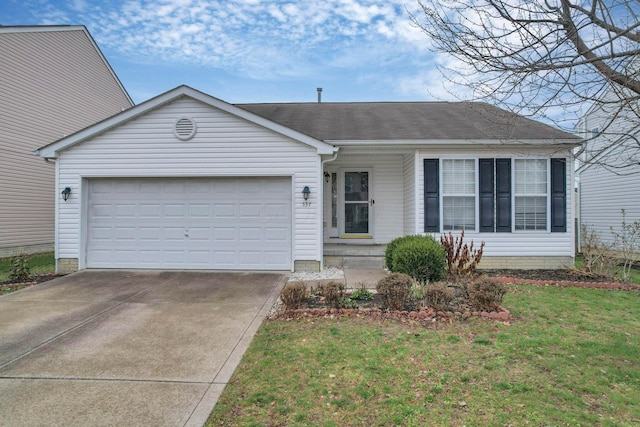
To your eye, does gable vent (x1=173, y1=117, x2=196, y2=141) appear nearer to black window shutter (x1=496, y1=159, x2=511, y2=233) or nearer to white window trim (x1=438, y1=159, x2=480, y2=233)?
white window trim (x1=438, y1=159, x2=480, y2=233)

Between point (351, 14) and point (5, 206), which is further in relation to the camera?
point (5, 206)

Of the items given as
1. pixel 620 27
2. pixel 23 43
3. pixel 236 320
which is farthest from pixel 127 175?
pixel 620 27

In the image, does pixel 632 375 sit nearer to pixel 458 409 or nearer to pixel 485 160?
pixel 458 409

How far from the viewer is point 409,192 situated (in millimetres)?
10047

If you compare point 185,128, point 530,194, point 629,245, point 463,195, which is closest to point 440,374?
point 463,195

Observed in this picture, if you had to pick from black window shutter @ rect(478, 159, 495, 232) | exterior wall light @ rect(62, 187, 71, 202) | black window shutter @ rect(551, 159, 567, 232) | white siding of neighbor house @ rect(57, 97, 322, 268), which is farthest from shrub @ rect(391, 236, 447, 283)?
exterior wall light @ rect(62, 187, 71, 202)

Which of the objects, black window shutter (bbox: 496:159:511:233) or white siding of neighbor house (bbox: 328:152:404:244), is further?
white siding of neighbor house (bbox: 328:152:404:244)

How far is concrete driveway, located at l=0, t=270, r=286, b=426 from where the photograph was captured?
314 centimetres

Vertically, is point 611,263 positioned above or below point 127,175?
below

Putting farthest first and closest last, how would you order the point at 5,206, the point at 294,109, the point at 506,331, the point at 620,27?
1. the point at 294,109
2. the point at 5,206
3. the point at 506,331
4. the point at 620,27

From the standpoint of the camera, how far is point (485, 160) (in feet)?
30.2

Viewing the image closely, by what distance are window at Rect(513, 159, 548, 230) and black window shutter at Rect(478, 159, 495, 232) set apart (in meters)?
0.61

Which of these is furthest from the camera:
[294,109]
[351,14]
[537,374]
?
[294,109]

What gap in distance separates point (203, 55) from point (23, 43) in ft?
21.2
